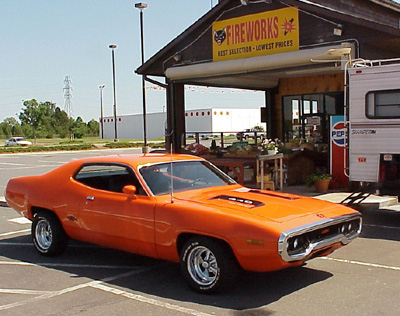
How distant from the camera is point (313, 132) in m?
18.3

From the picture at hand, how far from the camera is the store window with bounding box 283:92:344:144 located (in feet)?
58.4

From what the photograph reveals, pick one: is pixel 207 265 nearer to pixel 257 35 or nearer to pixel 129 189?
pixel 129 189

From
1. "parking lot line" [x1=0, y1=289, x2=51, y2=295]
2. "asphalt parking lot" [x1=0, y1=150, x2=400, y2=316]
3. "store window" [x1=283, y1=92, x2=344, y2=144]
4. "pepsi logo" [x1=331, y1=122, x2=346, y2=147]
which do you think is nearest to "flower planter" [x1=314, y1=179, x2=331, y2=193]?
"pepsi logo" [x1=331, y1=122, x2=346, y2=147]

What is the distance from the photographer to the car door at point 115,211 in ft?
20.8

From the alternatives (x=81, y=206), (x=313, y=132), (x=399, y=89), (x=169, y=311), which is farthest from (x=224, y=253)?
(x=313, y=132)

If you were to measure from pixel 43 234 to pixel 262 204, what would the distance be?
11.3 ft

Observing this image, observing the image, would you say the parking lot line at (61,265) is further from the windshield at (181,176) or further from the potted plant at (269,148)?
the potted plant at (269,148)

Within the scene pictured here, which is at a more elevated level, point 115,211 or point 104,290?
point 115,211

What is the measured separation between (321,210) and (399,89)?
4258mm

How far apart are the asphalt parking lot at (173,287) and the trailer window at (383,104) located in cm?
258

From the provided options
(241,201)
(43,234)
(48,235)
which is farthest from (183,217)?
(43,234)

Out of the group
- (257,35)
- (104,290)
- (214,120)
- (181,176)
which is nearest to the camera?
(104,290)

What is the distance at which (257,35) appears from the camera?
14.4 metres

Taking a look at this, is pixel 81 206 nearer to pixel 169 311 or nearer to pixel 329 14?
pixel 169 311
